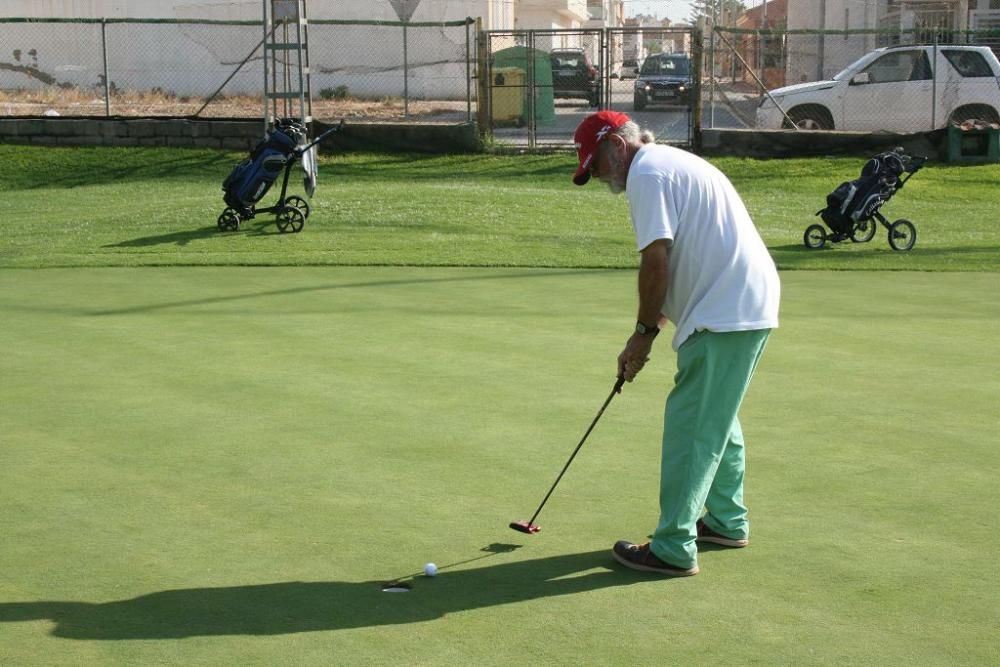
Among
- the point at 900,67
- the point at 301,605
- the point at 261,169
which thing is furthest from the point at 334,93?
the point at 301,605

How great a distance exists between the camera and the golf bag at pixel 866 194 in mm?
14625

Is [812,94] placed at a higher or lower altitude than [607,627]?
higher

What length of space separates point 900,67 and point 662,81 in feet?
33.6

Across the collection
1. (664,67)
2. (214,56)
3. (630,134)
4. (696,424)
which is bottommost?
(696,424)

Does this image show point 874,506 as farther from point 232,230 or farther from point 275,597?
point 232,230

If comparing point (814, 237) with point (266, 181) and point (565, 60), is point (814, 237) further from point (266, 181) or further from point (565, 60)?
point (565, 60)

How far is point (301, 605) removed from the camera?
4641mm

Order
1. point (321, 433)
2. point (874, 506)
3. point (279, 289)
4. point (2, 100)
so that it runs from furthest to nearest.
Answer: point (2, 100) < point (279, 289) < point (321, 433) < point (874, 506)

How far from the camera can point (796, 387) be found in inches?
306

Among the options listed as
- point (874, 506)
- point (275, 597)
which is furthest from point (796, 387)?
point (275, 597)

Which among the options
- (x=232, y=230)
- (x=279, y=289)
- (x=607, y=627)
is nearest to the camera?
(x=607, y=627)

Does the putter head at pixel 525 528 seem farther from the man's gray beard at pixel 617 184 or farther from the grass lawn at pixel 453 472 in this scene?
the man's gray beard at pixel 617 184

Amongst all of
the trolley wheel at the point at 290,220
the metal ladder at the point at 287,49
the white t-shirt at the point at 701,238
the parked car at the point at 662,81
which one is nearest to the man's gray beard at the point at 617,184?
the white t-shirt at the point at 701,238

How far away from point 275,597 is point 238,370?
376 centimetres
